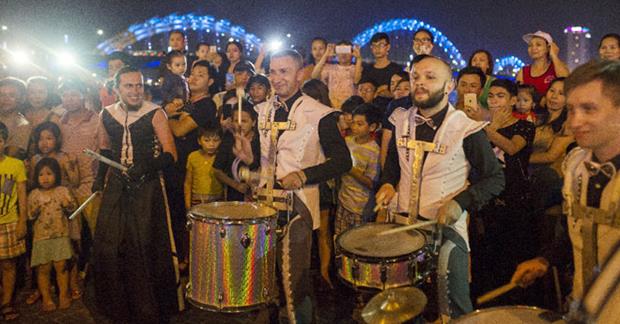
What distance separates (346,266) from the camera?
359cm

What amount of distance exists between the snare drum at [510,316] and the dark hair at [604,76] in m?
0.98

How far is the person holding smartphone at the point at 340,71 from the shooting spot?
27.7ft

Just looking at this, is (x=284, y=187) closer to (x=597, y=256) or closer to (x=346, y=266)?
(x=346, y=266)

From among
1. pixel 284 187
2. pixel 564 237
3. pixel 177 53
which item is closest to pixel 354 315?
pixel 284 187

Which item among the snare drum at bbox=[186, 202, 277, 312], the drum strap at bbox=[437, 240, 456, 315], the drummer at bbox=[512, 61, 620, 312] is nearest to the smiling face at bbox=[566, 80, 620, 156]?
the drummer at bbox=[512, 61, 620, 312]

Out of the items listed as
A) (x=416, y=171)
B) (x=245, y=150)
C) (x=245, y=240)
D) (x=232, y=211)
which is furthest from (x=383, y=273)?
(x=245, y=150)

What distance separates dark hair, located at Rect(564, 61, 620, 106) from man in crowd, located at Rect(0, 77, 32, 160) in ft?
19.0

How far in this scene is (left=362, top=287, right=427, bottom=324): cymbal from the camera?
3043 mm

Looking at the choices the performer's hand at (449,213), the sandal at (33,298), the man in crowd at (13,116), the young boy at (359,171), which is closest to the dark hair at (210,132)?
the young boy at (359,171)

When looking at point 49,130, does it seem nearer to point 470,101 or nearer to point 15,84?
point 15,84

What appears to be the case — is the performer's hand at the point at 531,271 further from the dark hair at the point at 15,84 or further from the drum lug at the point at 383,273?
the dark hair at the point at 15,84

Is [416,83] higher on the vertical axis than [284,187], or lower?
higher

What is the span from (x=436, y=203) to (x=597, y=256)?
149 cm

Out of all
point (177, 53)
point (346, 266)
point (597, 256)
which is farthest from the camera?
point (177, 53)
